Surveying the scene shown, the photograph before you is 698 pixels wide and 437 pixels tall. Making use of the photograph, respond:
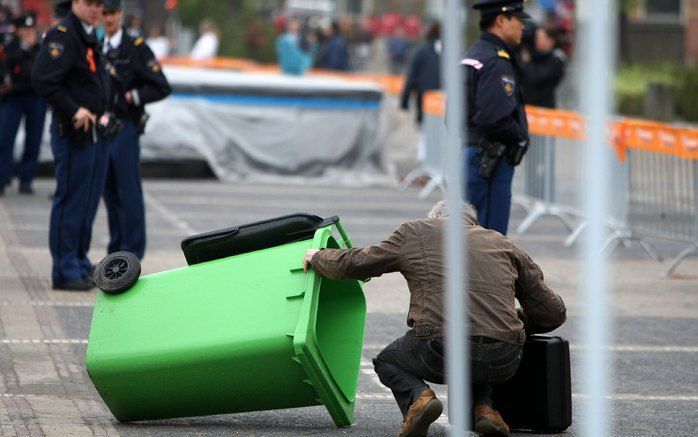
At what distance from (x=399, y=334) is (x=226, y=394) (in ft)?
8.26

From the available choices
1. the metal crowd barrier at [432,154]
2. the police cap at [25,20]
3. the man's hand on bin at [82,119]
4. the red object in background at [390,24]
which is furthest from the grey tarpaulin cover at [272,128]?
the red object in background at [390,24]

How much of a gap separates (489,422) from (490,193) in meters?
2.74

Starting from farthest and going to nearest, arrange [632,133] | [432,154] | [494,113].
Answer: [432,154] → [632,133] → [494,113]

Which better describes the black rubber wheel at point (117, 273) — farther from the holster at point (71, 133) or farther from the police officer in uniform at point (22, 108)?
the police officer in uniform at point (22, 108)

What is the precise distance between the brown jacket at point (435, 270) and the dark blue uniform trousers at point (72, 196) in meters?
3.59

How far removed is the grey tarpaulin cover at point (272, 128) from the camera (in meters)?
16.7

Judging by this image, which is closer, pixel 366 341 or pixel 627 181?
pixel 366 341

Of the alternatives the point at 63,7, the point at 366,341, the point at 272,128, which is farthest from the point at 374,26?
the point at 366,341

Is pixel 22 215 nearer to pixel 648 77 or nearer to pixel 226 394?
pixel 226 394

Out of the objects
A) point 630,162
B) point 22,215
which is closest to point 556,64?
point 630,162

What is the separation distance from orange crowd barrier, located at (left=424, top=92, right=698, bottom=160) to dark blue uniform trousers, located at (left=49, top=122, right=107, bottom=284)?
3.25 meters

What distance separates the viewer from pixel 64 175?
865 centimetres

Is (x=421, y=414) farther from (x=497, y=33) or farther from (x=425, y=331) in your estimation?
(x=497, y=33)

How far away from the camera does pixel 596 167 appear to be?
286 cm
